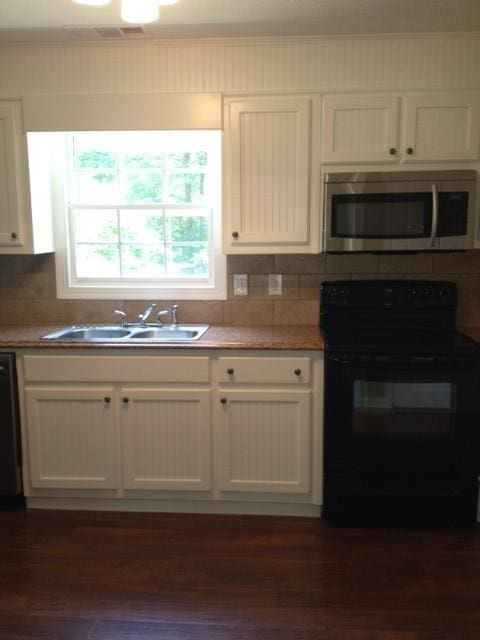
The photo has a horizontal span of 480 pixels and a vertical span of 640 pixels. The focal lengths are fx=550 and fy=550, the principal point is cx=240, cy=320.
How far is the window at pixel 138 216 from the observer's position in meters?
3.26

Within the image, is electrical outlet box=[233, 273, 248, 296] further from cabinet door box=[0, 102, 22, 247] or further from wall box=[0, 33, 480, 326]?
cabinet door box=[0, 102, 22, 247]

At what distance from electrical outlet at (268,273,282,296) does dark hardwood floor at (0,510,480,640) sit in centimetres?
125

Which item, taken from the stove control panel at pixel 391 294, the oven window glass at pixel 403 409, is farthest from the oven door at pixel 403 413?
the stove control panel at pixel 391 294

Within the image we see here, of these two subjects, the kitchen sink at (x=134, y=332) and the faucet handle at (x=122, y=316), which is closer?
the kitchen sink at (x=134, y=332)

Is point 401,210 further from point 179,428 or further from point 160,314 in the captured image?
point 179,428

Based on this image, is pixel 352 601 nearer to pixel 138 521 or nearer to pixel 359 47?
pixel 138 521

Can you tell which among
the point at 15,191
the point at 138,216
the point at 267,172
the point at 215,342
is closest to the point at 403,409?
the point at 215,342

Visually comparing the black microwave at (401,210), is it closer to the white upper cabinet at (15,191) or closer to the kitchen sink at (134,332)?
the kitchen sink at (134,332)

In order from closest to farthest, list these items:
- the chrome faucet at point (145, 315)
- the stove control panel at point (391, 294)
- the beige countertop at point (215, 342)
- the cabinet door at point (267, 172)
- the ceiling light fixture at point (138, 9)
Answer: the ceiling light fixture at point (138, 9) → the beige countertop at point (215, 342) → the cabinet door at point (267, 172) → the stove control panel at point (391, 294) → the chrome faucet at point (145, 315)

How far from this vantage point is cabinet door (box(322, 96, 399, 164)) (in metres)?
2.75

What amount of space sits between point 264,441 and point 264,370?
362mm

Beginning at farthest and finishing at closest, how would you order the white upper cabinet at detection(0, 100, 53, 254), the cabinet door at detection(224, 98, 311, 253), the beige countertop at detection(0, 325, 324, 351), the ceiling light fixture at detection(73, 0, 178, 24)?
1. the white upper cabinet at detection(0, 100, 53, 254)
2. the cabinet door at detection(224, 98, 311, 253)
3. the beige countertop at detection(0, 325, 324, 351)
4. the ceiling light fixture at detection(73, 0, 178, 24)

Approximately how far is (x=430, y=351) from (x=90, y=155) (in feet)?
7.34

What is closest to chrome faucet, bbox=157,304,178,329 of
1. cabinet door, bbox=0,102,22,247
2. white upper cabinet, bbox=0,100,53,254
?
white upper cabinet, bbox=0,100,53,254
